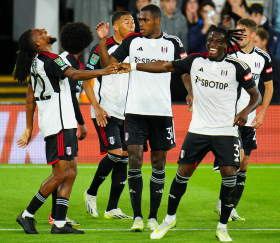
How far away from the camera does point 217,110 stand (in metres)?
4.90

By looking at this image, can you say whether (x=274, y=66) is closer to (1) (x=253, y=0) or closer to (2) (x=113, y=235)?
(1) (x=253, y=0)

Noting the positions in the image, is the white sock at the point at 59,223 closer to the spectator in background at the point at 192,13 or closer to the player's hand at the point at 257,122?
the player's hand at the point at 257,122

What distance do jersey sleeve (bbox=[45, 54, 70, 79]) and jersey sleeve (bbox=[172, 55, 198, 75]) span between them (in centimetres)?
109

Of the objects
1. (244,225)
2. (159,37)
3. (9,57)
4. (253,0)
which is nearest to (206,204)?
(244,225)

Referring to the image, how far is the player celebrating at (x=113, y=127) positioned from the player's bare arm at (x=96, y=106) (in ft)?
0.44

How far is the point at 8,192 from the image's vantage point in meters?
7.48

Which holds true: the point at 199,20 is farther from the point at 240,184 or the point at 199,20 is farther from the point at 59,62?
the point at 59,62

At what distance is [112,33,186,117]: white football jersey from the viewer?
5414mm

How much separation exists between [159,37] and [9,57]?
44.9 ft

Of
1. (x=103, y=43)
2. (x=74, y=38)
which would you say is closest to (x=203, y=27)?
(x=74, y=38)

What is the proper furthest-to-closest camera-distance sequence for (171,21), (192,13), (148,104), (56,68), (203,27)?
(192,13) < (171,21) < (203,27) < (148,104) < (56,68)

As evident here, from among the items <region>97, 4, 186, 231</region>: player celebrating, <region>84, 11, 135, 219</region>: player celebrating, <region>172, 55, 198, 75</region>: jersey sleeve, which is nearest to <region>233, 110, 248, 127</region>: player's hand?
<region>172, 55, 198, 75</region>: jersey sleeve

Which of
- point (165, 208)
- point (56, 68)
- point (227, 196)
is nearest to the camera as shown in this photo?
point (227, 196)

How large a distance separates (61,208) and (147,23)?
2177 millimetres
